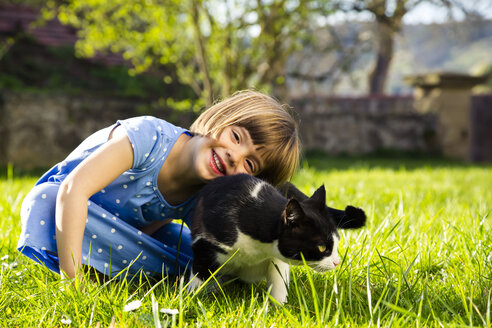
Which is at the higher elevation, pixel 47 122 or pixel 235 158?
pixel 235 158

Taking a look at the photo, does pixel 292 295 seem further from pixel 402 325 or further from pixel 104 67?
pixel 104 67

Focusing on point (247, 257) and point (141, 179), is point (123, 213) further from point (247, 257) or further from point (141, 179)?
point (247, 257)

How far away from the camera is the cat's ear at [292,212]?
1594mm

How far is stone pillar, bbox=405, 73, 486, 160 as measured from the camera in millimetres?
10367

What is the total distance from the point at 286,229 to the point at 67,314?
77 centimetres

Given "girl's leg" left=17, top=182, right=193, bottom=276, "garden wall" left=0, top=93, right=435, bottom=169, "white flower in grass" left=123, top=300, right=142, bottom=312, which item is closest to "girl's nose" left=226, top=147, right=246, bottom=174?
"girl's leg" left=17, top=182, right=193, bottom=276

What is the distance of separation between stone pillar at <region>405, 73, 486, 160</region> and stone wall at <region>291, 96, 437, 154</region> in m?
0.21

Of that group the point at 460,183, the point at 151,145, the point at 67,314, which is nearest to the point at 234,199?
the point at 151,145

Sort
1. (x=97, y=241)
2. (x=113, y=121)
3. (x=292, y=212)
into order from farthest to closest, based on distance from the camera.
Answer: (x=113, y=121) → (x=97, y=241) → (x=292, y=212)

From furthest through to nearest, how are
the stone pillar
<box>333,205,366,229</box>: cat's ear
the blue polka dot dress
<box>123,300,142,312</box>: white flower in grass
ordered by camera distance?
1. the stone pillar
2. <box>333,205,366,229</box>: cat's ear
3. the blue polka dot dress
4. <box>123,300,142,312</box>: white flower in grass

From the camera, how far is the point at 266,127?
2.14 meters

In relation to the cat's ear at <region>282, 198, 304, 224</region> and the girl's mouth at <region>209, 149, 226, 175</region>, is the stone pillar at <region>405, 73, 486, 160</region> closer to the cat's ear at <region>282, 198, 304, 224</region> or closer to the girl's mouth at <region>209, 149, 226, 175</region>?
the girl's mouth at <region>209, 149, 226, 175</region>

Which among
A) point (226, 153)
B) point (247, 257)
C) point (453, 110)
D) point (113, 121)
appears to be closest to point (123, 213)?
point (226, 153)

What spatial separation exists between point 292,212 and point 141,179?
2.62 feet
